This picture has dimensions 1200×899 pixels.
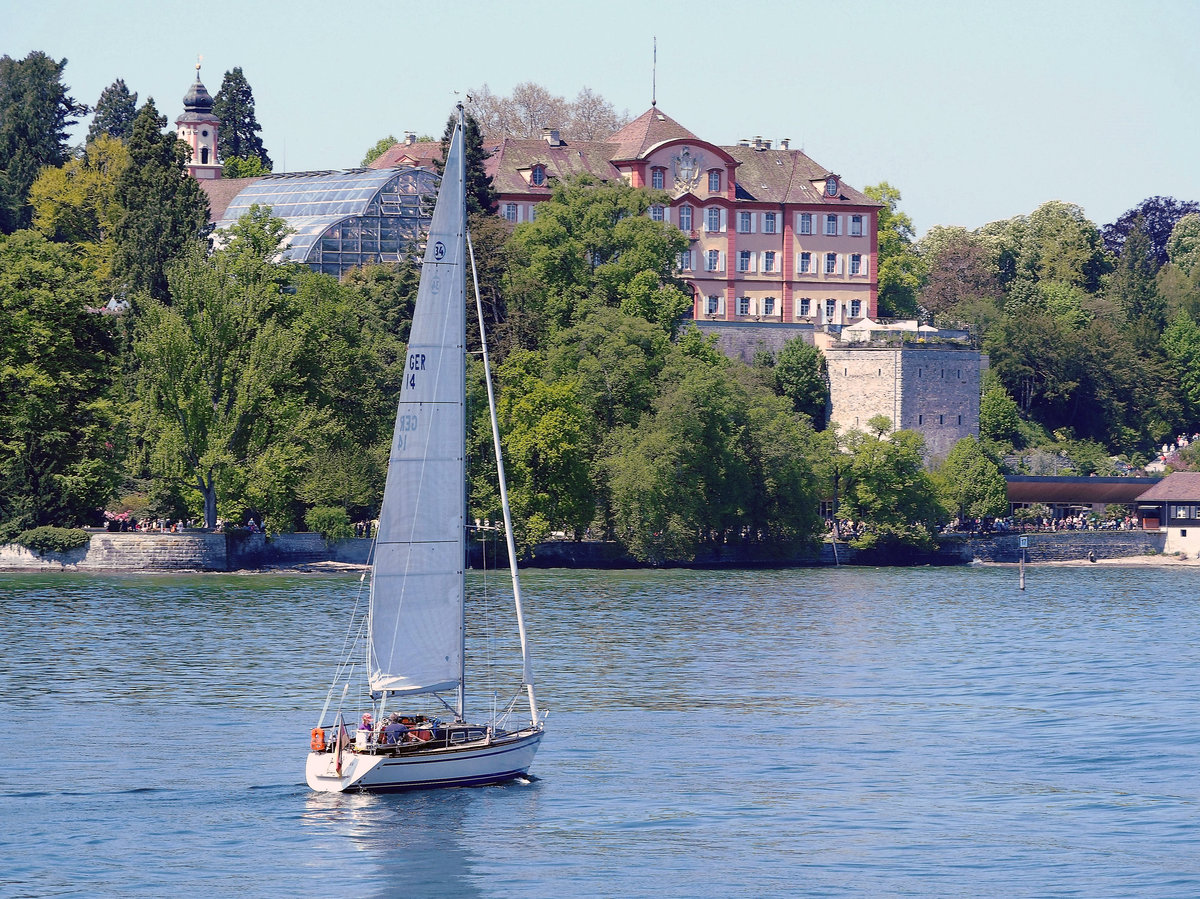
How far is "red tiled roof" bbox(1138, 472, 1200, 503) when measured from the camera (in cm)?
11988

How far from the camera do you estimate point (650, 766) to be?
39.6 m

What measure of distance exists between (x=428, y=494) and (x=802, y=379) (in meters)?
83.8

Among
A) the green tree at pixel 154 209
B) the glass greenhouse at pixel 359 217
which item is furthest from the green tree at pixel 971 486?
the green tree at pixel 154 209

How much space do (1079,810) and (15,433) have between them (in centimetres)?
6013

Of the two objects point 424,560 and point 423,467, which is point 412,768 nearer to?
point 424,560

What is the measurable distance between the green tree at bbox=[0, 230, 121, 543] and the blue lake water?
15248 mm

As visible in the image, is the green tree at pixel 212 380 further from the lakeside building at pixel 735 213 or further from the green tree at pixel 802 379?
the lakeside building at pixel 735 213

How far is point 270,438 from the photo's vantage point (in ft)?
292

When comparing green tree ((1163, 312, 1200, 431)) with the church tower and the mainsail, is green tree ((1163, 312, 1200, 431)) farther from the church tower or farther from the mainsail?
the mainsail

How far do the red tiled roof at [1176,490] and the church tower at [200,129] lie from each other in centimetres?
7022

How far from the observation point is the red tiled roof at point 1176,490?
120 metres

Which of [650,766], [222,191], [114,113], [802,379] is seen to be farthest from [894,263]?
[650,766]

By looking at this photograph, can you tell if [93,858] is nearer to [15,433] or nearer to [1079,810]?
[1079,810]

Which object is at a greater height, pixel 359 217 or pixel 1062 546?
pixel 359 217
